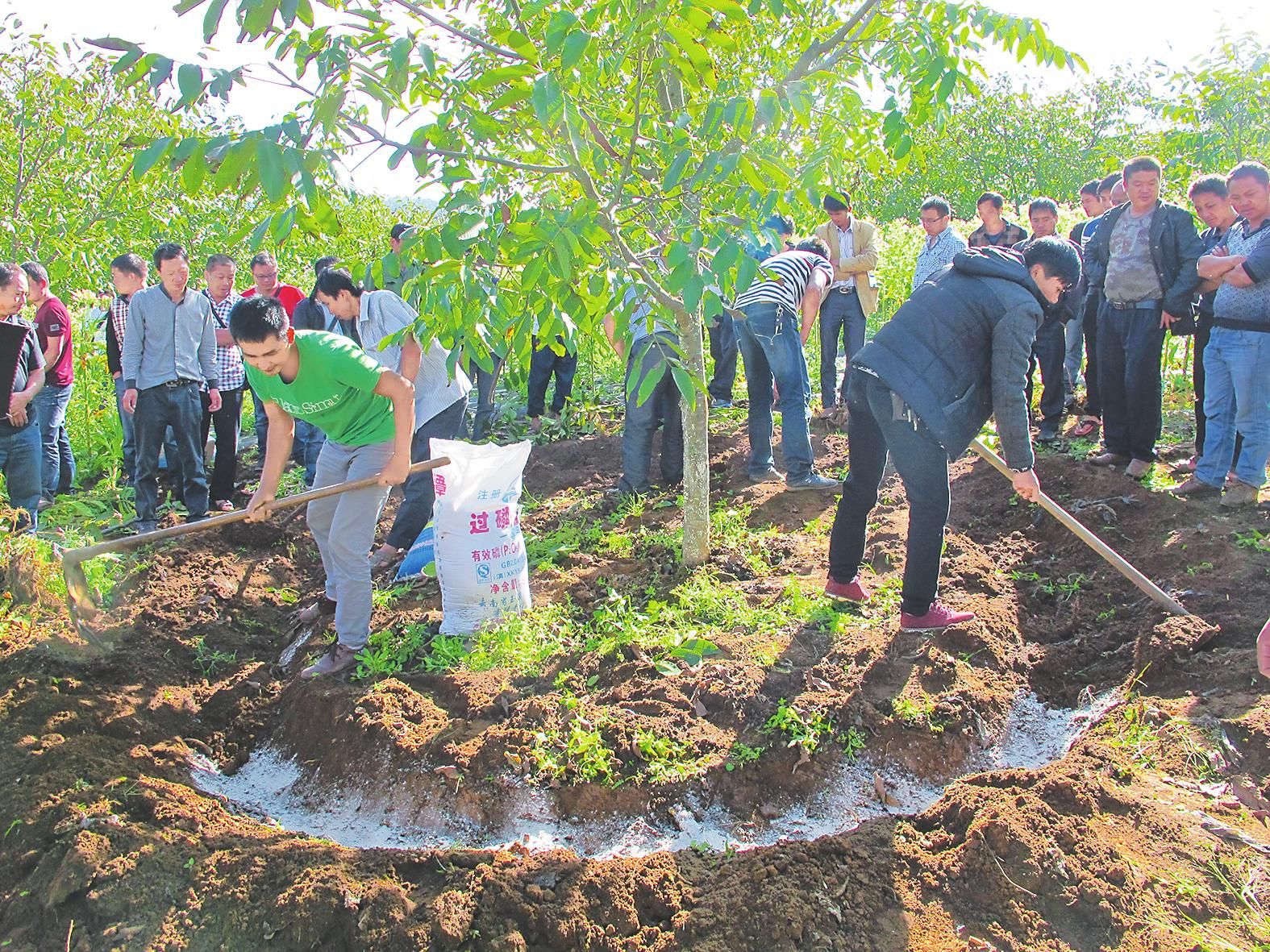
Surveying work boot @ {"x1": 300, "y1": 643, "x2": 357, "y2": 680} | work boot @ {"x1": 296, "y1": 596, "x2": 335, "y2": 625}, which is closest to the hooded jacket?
work boot @ {"x1": 300, "y1": 643, "x2": 357, "y2": 680}

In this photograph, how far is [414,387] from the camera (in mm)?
5008

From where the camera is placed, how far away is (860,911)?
2520 millimetres

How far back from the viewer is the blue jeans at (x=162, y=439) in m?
5.66

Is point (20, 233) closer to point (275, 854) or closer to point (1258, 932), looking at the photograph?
point (275, 854)

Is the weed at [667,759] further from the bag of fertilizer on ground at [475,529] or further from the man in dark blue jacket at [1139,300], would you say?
the man in dark blue jacket at [1139,300]

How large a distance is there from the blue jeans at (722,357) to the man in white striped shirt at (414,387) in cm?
287

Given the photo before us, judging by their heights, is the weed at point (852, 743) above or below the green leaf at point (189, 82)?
below

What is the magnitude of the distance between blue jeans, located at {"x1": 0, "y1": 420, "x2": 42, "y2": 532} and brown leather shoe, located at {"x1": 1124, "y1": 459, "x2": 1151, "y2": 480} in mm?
6414

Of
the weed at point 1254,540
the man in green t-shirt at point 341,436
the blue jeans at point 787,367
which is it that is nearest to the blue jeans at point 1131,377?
the weed at point 1254,540

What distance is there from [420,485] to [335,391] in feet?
4.61

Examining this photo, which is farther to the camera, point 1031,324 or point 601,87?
point 601,87

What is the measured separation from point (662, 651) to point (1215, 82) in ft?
22.6

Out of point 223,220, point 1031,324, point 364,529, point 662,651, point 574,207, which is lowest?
point 662,651

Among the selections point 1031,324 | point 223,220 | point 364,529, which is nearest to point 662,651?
point 364,529
